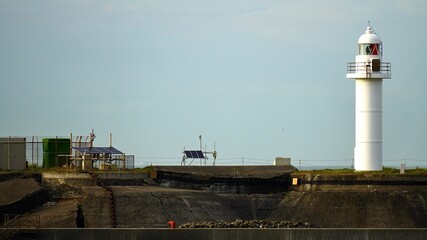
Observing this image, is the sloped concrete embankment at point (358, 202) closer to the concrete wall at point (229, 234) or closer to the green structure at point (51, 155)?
the concrete wall at point (229, 234)

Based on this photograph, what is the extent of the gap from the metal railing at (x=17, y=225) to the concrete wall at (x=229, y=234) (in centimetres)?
36

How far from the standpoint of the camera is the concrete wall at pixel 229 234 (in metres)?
49.5

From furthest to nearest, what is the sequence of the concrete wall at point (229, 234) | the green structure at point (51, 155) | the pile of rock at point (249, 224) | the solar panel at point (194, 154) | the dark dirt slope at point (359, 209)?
1. the solar panel at point (194, 154)
2. the green structure at point (51, 155)
3. the dark dirt slope at point (359, 209)
4. the pile of rock at point (249, 224)
5. the concrete wall at point (229, 234)

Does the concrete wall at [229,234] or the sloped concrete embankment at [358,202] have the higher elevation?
the sloped concrete embankment at [358,202]

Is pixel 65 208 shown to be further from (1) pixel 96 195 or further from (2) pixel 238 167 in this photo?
(2) pixel 238 167

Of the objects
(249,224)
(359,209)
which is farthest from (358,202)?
(249,224)

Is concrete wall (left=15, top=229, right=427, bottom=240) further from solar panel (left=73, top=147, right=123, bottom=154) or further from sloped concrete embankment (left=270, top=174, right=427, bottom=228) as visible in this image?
solar panel (left=73, top=147, right=123, bottom=154)

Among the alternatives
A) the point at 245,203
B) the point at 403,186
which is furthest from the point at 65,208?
the point at 403,186

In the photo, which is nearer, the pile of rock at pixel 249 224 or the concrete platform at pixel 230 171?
the pile of rock at pixel 249 224

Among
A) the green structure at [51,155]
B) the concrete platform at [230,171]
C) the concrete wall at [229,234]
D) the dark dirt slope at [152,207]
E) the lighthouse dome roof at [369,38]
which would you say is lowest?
the concrete wall at [229,234]

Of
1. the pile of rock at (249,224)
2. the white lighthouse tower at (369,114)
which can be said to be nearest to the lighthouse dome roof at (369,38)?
the white lighthouse tower at (369,114)

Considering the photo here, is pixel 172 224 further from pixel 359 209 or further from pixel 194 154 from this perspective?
pixel 194 154

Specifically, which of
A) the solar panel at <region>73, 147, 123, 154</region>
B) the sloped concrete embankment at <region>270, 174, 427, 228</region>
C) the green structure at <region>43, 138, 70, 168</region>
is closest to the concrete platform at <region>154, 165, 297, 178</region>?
the sloped concrete embankment at <region>270, 174, 427, 228</region>

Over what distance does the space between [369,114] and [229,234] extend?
55.8ft
